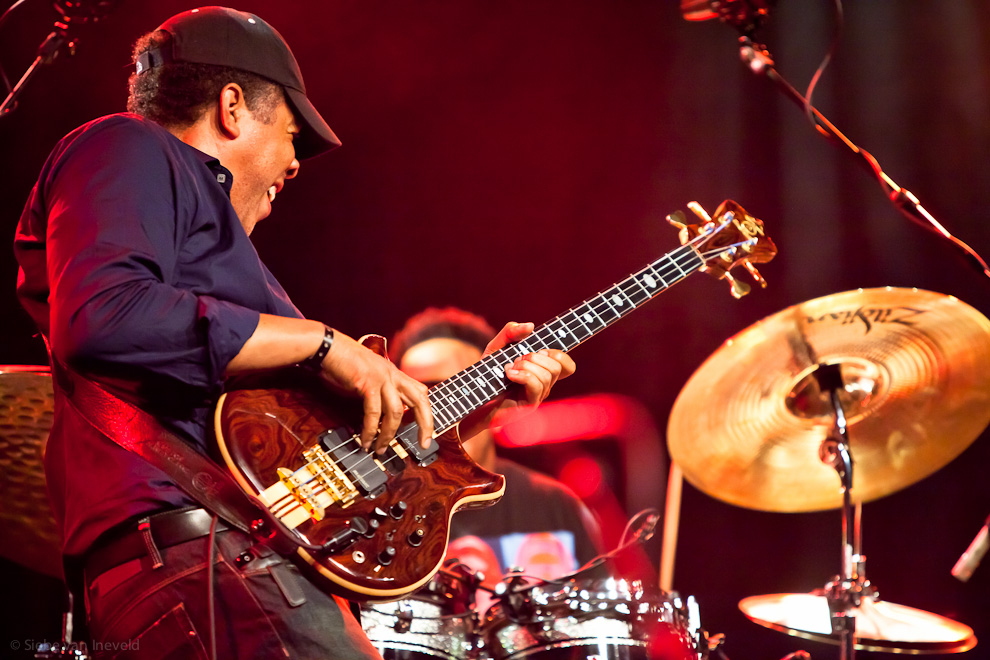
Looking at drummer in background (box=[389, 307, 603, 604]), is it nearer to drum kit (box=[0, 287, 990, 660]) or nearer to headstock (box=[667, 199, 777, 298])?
drum kit (box=[0, 287, 990, 660])

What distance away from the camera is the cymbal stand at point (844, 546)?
2.90 meters

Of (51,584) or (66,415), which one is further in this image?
(51,584)

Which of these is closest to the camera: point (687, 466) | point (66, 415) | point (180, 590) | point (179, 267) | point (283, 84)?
point (180, 590)

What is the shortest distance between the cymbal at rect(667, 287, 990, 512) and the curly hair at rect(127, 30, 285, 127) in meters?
1.69

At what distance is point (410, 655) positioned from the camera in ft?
8.57

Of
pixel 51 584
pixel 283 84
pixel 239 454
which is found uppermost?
pixel 283 84

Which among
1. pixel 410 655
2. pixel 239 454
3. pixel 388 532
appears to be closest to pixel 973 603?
pixel 410 655

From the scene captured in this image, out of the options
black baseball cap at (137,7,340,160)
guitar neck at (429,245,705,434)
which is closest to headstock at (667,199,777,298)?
guitar neck at (429,245,705,434)

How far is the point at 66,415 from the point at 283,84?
0.97m

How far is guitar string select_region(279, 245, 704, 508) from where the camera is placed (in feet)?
6.08

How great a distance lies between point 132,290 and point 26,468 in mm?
1355

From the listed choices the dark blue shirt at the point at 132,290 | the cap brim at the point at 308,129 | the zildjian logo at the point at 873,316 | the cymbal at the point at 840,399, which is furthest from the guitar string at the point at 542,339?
the cap brim at the point at 308,129

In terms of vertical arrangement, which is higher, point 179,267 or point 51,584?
point 179,267

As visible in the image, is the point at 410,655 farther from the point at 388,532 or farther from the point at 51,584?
the point at 51,584
